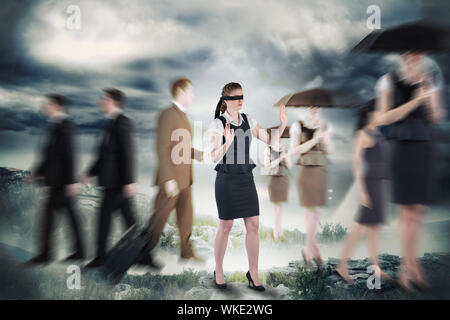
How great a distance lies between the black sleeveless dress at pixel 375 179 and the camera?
191 inches

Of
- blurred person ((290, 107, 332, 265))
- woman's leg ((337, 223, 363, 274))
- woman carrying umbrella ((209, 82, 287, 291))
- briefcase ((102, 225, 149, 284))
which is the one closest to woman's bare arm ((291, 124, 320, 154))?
blurred person ((290, 107, 332, 265))

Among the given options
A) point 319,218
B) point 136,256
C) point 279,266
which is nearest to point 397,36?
point 319,218

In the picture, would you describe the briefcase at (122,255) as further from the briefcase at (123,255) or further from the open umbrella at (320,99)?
the open umbrella at (320,99)

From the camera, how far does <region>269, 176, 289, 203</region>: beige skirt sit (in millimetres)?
4965

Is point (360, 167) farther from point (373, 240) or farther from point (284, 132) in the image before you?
point (284, 132)

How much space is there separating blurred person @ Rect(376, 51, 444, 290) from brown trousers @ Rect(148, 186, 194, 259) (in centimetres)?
252

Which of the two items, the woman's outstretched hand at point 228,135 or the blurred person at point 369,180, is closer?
the woman's outstretched hand at point 228,135

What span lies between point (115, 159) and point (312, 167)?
2.42m

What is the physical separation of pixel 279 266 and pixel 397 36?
10.4ft

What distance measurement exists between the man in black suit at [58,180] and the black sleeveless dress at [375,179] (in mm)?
3473

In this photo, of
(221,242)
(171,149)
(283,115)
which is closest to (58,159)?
(171,149)

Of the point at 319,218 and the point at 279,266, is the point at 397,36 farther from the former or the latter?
the point at 279,266

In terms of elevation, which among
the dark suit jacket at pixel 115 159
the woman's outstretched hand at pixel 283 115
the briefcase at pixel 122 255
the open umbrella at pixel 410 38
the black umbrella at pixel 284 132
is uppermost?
the open umbrella at pixel 410 38

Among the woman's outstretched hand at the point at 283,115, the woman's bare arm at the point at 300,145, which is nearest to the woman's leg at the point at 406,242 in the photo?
the woman's bare arm at the point at 300,145
